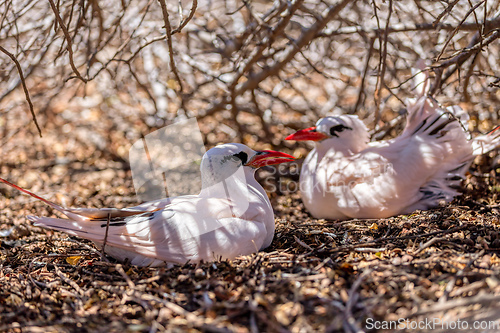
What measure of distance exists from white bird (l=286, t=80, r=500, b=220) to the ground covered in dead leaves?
274 mm

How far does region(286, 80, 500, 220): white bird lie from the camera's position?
13.3 feet

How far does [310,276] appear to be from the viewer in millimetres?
2396

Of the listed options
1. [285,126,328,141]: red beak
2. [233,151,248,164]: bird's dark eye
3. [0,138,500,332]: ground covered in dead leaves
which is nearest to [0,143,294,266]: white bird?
[0,138,500,332]: ground covered in dead leaves

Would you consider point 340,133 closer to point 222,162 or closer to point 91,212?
point 222,162

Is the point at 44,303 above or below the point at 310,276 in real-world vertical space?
above

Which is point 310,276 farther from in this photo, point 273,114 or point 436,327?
point 273,114

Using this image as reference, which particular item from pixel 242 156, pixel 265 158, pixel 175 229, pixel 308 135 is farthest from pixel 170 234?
pixel 308 135

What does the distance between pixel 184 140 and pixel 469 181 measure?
314 cm

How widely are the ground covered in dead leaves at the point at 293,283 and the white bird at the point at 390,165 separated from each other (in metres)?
0.27

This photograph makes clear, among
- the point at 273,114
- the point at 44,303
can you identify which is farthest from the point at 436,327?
the point at 273,114

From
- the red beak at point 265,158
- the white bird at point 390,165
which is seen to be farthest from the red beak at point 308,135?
the red beak at point 265,158

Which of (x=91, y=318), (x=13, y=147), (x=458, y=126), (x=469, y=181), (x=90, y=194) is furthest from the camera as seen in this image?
(x=13, y=147)

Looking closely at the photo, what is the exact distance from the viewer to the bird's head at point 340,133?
4438mm

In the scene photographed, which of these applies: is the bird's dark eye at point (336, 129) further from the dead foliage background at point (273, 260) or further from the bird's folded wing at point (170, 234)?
the bird's folded wing at point (170, 234)
